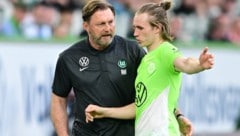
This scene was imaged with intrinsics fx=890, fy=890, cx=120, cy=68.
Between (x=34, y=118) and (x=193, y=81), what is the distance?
324 centimetres

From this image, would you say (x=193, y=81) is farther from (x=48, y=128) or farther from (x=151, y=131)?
(x=151, y=131)

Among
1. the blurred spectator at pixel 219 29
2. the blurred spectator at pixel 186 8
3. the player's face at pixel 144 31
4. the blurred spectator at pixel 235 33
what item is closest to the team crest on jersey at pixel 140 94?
the player's face at pixel 144 31

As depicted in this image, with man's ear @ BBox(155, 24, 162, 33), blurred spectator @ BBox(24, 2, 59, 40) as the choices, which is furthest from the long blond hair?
blurred spectator @ BBox(24, 2, 59, 40)

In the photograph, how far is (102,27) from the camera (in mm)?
7574

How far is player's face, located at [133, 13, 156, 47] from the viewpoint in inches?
280

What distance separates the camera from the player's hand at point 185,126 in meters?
7.32

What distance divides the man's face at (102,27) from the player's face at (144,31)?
45 cm

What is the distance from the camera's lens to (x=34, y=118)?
45.1 ft

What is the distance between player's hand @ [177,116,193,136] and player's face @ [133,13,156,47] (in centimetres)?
70

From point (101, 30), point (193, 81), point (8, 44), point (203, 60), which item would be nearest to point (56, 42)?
point (8, 44)

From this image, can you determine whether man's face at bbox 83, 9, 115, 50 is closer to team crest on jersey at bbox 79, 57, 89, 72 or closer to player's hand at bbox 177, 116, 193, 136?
team crest on jersey at bbox 79, 57, 89, 72

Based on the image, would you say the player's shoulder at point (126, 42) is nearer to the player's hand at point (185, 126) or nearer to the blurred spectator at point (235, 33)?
the player's hand at point (185, 126)

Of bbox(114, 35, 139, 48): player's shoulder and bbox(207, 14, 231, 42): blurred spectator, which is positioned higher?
bbox(114, 35, 139, 48): player's shoulder

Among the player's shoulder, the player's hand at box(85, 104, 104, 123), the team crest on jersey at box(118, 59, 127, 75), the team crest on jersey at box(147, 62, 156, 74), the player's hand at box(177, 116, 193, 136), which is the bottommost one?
the player's hand at box(177, 116, 193, 136)
